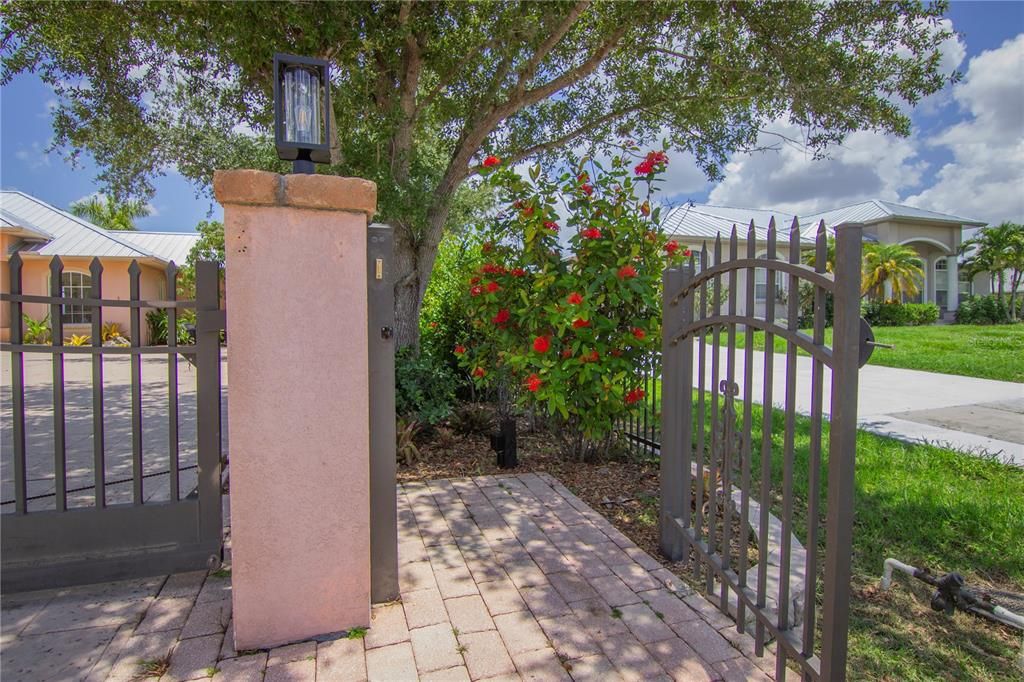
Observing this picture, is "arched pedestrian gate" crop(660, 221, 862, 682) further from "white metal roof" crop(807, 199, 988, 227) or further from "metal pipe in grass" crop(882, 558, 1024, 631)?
"white metal roof" crop(807, 199, 988, 227)

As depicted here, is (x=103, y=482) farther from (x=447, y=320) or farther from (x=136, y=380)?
(x=447, y=320)

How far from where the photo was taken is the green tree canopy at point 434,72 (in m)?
4.95

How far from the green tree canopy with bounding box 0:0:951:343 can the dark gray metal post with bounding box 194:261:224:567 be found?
269cm

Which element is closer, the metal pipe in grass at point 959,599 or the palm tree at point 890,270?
the metal pipe in grass at point 959,599

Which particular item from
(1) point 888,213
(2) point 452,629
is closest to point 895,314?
(1) point 888,213

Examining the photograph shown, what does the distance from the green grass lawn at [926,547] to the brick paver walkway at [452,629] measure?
67 centimetres

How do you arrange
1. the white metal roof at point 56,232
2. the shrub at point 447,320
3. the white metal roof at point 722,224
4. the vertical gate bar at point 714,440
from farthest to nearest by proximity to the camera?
1. the white metal roof at point 722,224
2. the white metal roof at point 56,232
3. the shrub at point 447,320
4. the vertical gate bar at point 714,440

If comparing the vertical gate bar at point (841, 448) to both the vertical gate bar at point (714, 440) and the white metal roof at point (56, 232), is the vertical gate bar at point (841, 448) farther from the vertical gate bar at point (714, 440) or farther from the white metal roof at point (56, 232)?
the white metal roof at point (56, 232)

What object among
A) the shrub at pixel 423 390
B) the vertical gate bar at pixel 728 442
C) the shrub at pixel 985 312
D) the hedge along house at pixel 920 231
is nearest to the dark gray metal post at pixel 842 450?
the vertical gate bar at pixel 728 442

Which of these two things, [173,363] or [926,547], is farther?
[926,547]

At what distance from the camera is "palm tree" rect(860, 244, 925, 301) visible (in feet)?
75.8

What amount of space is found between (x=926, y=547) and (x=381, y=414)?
318cm

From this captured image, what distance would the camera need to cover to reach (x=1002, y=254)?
2638 cm

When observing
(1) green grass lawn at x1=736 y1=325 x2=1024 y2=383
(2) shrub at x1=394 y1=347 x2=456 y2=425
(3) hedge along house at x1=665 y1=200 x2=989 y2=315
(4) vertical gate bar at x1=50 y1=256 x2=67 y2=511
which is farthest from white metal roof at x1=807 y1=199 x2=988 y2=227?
(4) vertical gate bar at x1=50 y1=256 x2=67 y2=511
